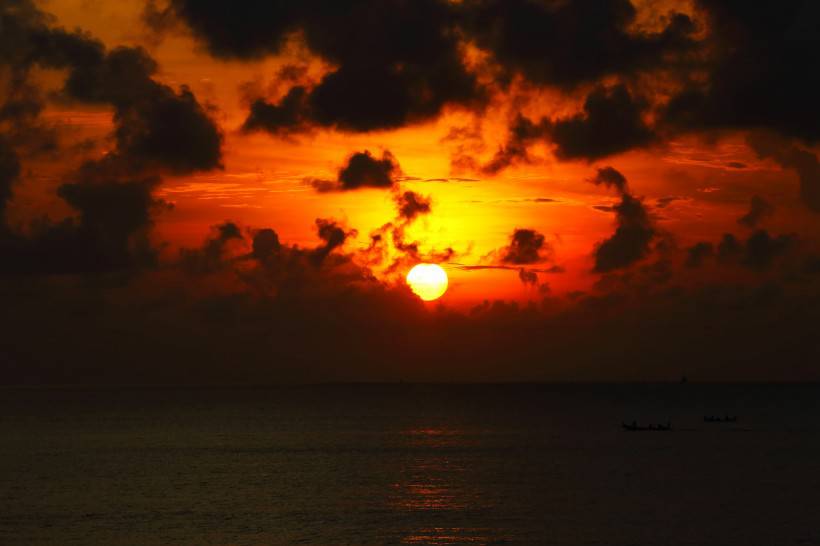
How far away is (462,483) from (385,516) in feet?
77.4

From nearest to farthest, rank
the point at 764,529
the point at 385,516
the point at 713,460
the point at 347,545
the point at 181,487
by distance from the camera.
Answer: the point at 347,545, the point at 764,529, the point at 385,516, the point at 181,487, the point at 713,460

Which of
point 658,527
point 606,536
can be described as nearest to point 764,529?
point 658,527

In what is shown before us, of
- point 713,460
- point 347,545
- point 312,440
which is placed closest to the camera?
point 347,545

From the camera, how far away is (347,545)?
77.2 metres

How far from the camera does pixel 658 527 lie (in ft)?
277

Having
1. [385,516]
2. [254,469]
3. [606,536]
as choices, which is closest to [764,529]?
[606,536]

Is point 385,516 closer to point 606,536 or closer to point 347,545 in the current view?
point 347,545

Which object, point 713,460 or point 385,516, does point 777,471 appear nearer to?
point 713,460

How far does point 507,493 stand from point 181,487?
34.8m

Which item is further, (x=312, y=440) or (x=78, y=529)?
(x=312, y=440)

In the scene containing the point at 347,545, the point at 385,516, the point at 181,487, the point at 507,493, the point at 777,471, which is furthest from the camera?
the point at 777,471

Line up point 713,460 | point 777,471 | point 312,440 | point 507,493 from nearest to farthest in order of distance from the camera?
point 507,493 → point 777,471 → point 713,460 → point 312,440

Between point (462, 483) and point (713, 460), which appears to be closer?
A: point (462, 483)

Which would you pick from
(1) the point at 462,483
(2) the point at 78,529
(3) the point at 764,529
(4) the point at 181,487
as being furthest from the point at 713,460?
(2) the point at 78,529
